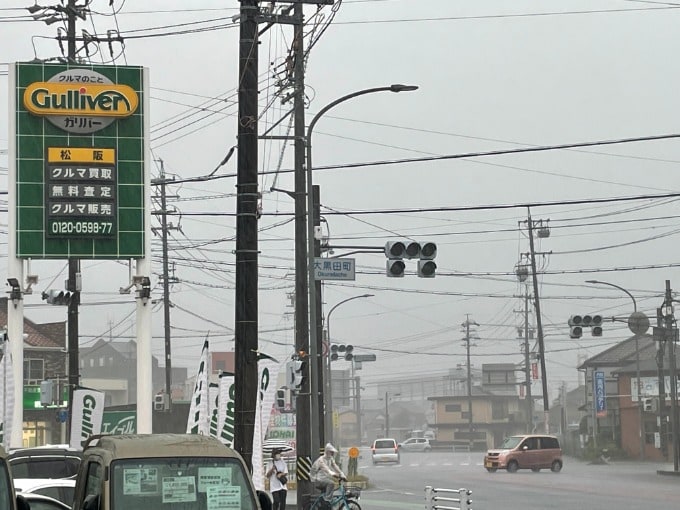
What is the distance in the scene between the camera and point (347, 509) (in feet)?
82.5

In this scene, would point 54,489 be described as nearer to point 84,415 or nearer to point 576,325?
point 84,415

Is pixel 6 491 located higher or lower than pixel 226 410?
lower

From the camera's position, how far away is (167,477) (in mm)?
10656

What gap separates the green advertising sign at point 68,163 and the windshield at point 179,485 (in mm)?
22283

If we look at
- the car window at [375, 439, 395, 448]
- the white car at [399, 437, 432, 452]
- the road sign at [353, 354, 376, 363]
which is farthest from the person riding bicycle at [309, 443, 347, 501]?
the white car at [399, 437, 432, 452]

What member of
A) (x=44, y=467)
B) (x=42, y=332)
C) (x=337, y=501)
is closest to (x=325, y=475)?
(x=337, y=501)

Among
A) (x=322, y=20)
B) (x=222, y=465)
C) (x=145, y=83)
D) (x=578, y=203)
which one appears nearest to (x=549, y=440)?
(x=578, y=203)

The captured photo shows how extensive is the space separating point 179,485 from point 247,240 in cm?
550

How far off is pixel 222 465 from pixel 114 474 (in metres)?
1.01

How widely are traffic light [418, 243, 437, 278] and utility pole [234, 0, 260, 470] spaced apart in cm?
1180

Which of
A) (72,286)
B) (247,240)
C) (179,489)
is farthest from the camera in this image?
(72,286)

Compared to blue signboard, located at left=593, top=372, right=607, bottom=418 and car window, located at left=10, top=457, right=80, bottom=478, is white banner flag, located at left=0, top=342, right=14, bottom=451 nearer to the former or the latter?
car window, located at left=10, top=457, right=80, bottom=478

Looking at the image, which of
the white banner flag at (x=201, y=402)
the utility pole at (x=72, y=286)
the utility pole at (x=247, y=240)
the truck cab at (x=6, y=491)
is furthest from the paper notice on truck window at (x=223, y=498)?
the utility pole at (x=72, y=286)

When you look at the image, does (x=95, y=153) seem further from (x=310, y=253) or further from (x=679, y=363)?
(x=679, y=363)
